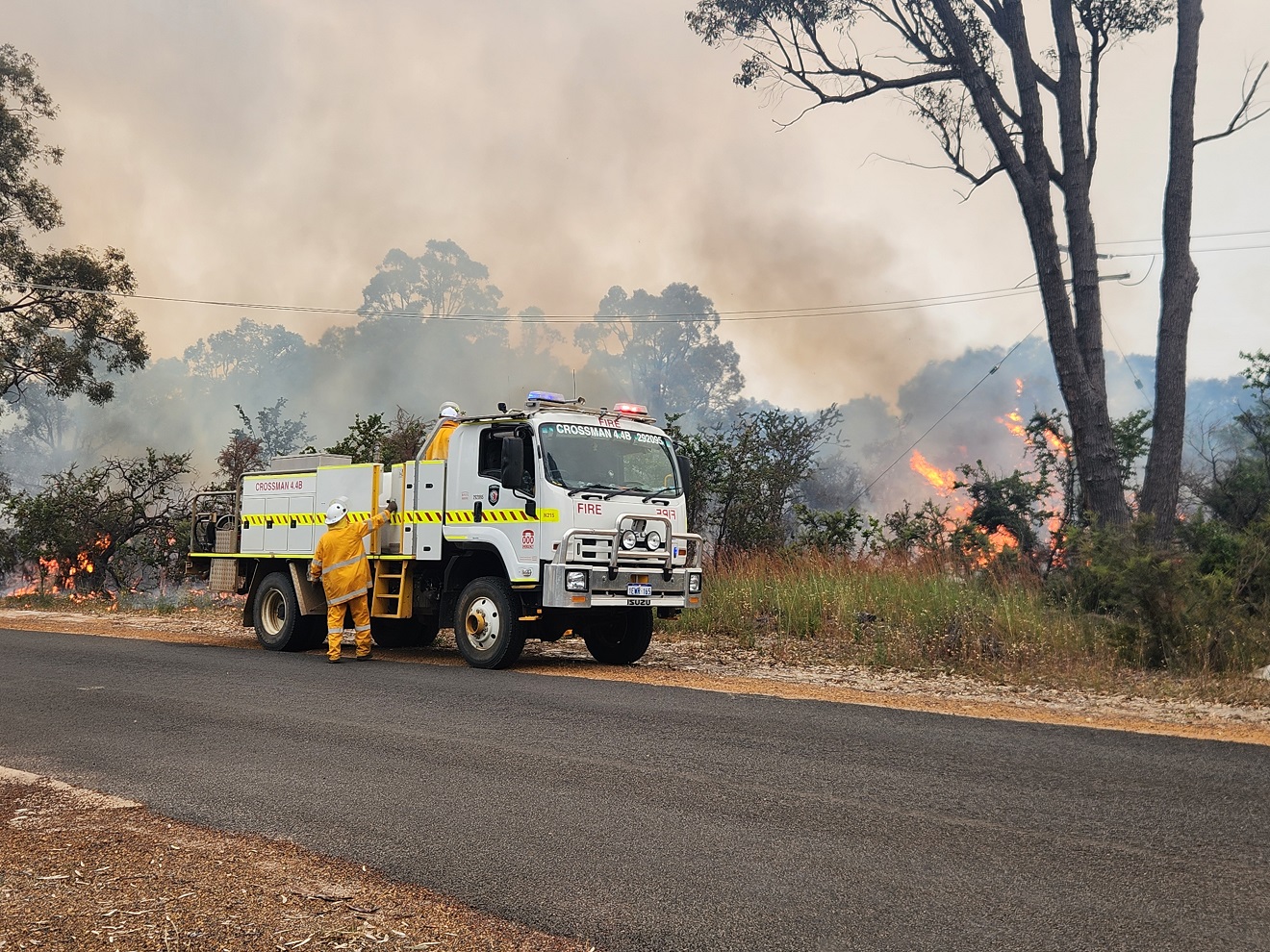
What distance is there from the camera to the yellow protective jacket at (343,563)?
43.6ft

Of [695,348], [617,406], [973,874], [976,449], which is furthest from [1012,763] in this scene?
[695,348]

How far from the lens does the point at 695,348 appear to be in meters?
86.6

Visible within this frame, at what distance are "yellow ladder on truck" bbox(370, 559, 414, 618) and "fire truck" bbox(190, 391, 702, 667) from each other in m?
0.02

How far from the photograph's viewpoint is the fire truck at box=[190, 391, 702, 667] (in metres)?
12.0

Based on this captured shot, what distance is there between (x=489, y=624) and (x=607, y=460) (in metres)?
2.19

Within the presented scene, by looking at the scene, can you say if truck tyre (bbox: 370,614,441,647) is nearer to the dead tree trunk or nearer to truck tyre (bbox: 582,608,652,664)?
truck tyre (bbox: 582,608,652,664)

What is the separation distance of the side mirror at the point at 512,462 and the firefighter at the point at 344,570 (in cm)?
215

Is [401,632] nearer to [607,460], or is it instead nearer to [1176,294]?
[607,460]

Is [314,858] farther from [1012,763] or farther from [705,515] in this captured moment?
[705,515]

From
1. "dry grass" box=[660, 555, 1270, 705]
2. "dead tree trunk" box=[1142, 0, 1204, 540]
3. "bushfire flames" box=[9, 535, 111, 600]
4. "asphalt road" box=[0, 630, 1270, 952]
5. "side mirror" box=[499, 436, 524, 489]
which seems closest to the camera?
"asphalt road" box=[0, 630, 1270, 952]

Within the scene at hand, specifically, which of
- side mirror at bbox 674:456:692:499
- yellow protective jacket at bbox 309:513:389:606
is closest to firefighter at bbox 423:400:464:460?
yellow protective jacket at bbox 309:513:389:606

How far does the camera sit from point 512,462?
11.8 m

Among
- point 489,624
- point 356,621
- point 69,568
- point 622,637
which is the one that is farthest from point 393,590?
point 69,568

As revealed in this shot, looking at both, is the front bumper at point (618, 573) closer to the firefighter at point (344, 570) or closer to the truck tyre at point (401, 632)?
the firefighter at point (344, 570)
